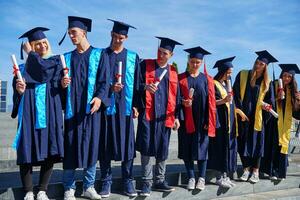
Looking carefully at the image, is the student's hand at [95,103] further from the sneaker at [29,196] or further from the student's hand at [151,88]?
the sneaker at [29,196]

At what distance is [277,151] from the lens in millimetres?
6836

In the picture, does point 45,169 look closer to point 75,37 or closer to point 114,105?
point 114,105

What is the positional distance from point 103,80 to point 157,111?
92cm

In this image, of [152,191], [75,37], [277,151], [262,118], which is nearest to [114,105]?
[75,37]

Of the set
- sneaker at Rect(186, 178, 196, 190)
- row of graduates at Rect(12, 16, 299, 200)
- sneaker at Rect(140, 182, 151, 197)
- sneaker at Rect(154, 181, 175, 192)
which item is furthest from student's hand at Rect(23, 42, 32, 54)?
sneaker at Rect(186, 178, 196, 190)

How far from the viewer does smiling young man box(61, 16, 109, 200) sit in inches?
175

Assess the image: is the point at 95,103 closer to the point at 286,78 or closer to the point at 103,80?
the point at 103,80

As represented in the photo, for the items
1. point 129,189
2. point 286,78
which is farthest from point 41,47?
point 286,78

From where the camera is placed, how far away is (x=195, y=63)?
5598mm

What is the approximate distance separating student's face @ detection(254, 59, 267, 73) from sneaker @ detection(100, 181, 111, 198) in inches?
125

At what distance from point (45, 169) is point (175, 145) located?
621 centimetres

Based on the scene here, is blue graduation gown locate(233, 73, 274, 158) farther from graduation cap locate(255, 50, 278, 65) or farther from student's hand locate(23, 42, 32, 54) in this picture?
student's hand locate(23, 42, 32, 54)

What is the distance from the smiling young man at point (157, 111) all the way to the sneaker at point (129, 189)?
113 mm

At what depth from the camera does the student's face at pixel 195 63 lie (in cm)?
559
